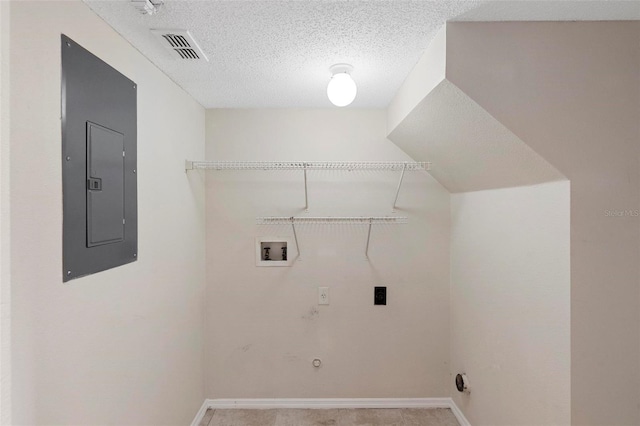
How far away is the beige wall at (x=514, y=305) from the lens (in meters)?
1.53

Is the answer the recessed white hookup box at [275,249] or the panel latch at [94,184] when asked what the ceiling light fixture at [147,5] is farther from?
the recessed white hookup box at [275,249]

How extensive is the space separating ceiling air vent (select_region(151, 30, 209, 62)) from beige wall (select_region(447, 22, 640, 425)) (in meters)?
Result: 1.12

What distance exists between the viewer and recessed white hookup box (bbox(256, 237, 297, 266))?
2775 millimetres

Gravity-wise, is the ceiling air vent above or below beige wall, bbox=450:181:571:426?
above

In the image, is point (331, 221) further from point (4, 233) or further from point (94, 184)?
point (4, 233)

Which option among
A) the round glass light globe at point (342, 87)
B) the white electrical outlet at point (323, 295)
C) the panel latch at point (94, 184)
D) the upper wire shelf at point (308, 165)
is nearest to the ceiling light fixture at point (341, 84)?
the round glass light globe at point (342, 87)

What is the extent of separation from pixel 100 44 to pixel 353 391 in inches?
106

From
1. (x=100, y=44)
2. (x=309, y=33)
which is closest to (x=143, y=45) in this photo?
(x=100, y=44)

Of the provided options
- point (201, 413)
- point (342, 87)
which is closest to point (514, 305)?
point (342, 87)

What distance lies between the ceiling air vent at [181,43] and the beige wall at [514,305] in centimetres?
171

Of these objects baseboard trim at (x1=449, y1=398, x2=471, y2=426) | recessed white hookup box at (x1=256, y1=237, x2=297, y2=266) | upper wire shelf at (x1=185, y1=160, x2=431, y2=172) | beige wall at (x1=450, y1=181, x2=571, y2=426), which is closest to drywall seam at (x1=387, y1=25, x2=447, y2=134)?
upper wire shelf at (x1=185, y1=160, x2=431, y2=172)

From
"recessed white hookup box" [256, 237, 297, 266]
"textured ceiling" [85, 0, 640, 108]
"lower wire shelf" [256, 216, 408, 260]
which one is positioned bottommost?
"recessed white hookup box" [256, 237, 297, 266]

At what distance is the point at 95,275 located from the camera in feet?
4.54

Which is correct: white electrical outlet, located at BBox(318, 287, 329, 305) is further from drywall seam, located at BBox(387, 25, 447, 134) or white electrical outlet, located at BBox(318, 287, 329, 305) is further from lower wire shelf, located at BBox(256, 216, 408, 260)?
drywall seam, located at BBox(387, 25, 447, 134)
